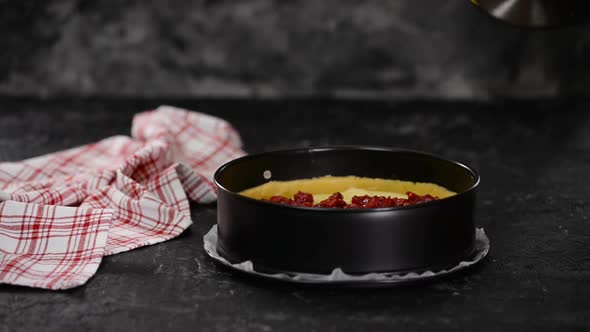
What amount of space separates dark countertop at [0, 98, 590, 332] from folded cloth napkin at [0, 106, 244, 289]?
4cm

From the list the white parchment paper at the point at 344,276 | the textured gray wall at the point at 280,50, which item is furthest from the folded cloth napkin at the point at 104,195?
the textured gray wall at the point at 280,50

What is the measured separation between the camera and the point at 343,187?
6.34ft

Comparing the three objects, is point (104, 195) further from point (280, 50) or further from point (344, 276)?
point (280, 50)

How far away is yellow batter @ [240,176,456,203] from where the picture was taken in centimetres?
188

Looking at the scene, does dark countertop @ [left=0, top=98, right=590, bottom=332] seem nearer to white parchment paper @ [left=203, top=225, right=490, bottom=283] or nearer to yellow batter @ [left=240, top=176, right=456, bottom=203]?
white parchment paper @ [left=203, top=225, right=490, bottom=283]

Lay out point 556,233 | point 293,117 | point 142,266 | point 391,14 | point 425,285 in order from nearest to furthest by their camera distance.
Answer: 1. point 425,285
2. point 142,266
3. point 556,233
4. point 293,117
5. point 391,14

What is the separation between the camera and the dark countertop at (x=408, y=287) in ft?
4.76

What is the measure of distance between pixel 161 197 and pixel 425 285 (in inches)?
30.3

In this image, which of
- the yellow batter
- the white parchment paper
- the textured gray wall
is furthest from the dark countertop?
the textured gray wall

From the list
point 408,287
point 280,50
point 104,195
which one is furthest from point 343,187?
point 280,50

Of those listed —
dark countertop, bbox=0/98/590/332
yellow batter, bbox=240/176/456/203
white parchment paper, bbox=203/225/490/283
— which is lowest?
dark countertop, bbox=0/98/590/332

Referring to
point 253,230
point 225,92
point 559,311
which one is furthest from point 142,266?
point 225,92

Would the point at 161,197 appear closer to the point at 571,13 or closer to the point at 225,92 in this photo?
the point at 571,13

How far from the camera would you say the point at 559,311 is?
1.48 m
